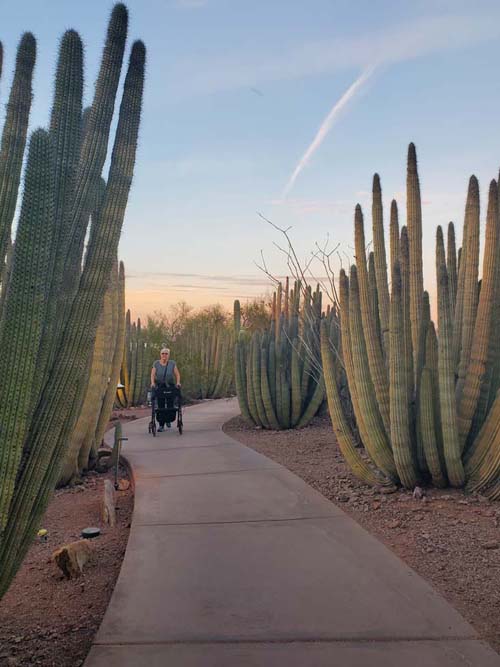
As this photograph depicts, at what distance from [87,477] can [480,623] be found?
5.84 meters

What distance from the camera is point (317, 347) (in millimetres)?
12398

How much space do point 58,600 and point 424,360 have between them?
4309 millimetres

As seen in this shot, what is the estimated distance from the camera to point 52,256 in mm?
3461

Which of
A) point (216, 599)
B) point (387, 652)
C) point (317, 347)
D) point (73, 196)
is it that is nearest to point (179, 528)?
point (216, 599)

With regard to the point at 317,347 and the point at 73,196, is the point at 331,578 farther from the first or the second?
the point at 317,347

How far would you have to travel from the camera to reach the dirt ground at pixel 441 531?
4.25 metres

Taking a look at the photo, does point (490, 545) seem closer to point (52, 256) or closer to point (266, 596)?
point (266, 596)

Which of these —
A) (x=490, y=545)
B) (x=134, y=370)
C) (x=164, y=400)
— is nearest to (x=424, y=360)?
(x=490, y=545)

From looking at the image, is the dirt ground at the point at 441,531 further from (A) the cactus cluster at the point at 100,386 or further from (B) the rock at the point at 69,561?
(A) the cactus cluster at the point at 100,386

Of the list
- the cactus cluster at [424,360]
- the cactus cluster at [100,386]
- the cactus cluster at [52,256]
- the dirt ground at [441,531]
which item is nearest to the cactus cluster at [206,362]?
the cactus cluster at [100,386]

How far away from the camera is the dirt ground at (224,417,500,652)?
14.0 feet

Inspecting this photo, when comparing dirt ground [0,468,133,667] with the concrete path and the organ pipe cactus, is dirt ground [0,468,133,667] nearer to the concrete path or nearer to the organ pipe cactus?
the concrete path

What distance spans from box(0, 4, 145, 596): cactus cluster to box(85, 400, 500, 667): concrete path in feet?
3.15

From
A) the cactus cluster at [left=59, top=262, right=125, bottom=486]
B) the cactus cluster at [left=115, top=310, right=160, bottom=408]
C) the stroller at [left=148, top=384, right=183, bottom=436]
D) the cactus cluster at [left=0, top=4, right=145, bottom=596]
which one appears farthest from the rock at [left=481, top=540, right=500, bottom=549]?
the cactus cluster at [left=115, top=310, right=160, bottom=408]
